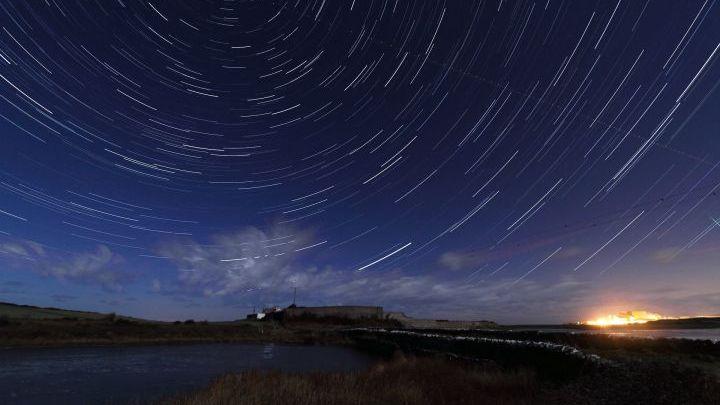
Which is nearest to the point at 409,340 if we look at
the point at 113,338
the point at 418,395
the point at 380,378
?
the point at 380,378

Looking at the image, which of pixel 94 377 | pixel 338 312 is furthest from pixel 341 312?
pixel 94 377

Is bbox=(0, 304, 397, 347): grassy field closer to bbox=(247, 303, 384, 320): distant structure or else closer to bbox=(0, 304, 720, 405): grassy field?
bbox=(247, 303, 384, 320): distant structure

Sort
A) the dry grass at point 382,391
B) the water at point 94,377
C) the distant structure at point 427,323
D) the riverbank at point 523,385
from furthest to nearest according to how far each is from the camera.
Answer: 1. the distant structure at point 427,323
2. the water at point 94,377
3. the dry grass at point 382,391
4. the riverbank at point 523,385

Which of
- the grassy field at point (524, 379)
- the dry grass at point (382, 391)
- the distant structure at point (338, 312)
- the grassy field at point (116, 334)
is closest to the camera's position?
the grassy field at point (524, 379)

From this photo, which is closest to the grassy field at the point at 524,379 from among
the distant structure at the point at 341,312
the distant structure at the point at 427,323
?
the distant structure at the point at 427,323

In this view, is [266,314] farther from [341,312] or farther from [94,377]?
[94,377]

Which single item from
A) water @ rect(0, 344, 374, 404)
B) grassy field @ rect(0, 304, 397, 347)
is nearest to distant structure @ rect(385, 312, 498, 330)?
grassy field @ rect(0, 304, 397, 347)

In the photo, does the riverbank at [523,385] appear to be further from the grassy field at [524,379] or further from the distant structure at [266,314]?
the distant structure at [266,314]

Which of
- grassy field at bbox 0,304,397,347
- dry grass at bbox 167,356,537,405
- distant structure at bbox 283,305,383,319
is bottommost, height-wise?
dry grass at bbox 167,356,537,405

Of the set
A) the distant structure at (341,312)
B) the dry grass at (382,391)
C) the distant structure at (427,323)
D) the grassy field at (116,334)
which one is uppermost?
the distant structure at (341,312)

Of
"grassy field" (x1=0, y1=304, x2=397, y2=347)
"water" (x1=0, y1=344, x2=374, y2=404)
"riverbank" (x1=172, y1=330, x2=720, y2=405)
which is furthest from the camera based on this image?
"grassy field" (x1=0, y1=304, x2=397, y2=347)

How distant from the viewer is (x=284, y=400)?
625 inches

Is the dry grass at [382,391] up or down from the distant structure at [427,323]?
down

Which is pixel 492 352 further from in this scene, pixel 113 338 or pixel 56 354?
pixel 113 338
